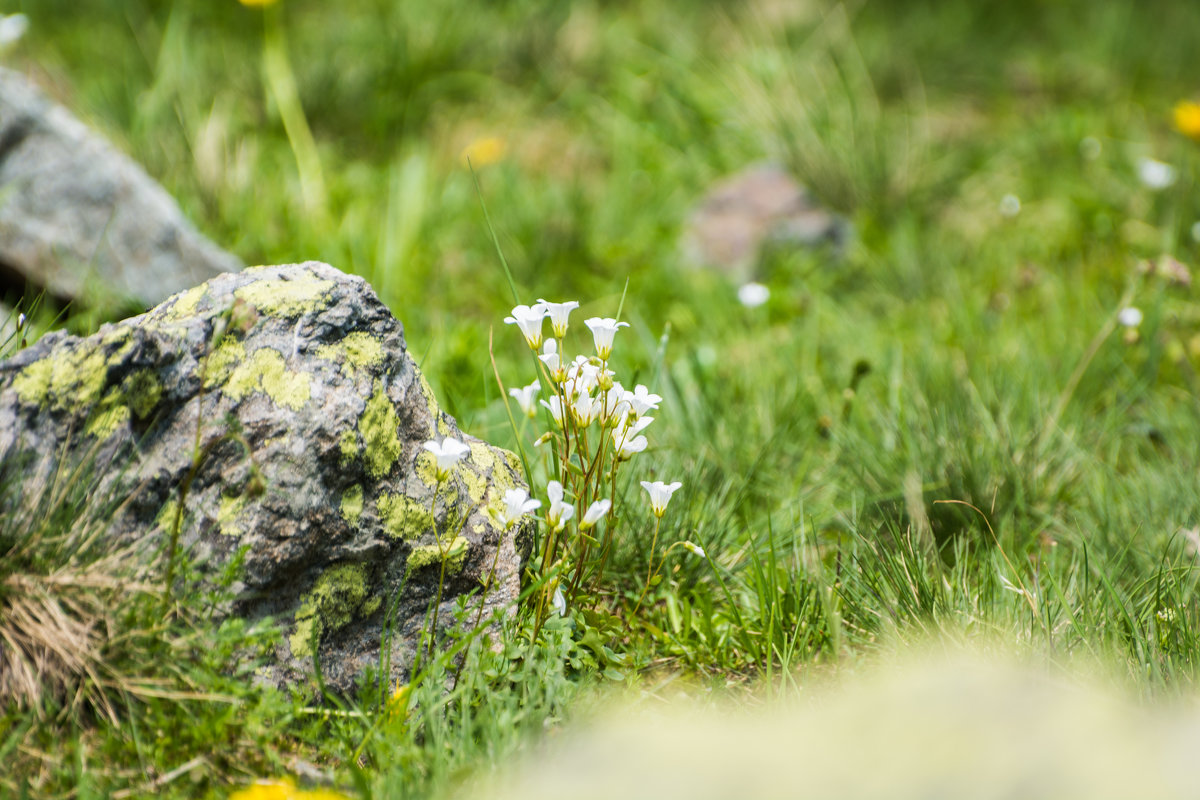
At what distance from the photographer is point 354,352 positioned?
1647 mm

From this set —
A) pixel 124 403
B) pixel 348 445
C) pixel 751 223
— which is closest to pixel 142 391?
pixel 124 403

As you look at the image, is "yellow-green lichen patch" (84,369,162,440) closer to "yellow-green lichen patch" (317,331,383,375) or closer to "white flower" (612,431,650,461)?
"yellow-green lichen patch" (317,331,383,375)

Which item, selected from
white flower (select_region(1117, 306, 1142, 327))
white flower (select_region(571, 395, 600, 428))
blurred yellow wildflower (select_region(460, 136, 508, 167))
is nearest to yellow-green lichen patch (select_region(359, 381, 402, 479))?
white flower (select_region(571, 395, 600, 428))

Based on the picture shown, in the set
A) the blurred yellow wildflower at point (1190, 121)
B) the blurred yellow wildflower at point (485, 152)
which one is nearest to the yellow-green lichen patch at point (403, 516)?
the blurred yellow wildflower at point (485, 152)

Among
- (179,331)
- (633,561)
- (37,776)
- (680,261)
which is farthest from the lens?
(680,261)

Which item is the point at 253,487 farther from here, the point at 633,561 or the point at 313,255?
the point at 313,255

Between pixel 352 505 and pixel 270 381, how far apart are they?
27cm

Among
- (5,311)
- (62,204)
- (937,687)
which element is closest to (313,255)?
(62,204)

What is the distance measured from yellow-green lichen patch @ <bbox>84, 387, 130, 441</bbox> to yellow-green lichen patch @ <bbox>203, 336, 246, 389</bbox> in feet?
0.47

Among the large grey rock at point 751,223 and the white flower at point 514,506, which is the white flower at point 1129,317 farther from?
the white flower at point 514,506

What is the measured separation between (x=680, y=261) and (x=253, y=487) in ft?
10.2

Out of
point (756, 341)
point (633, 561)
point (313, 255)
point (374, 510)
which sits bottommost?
point (633, 561)

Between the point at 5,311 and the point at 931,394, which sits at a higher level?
the point at 5,311

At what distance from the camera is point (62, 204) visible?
3.10m
